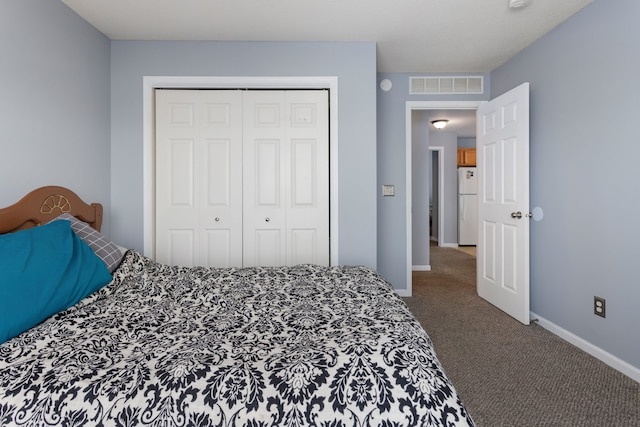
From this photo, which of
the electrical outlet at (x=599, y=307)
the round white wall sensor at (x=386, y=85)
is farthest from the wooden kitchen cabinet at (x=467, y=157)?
the electrical outlet at (x=599, y=307)

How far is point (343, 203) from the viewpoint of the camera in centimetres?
289

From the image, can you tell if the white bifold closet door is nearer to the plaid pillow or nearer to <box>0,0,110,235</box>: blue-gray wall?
<box>0,0,110,235</box>: blue-gray wall

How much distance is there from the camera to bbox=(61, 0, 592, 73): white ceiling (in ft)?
7.55

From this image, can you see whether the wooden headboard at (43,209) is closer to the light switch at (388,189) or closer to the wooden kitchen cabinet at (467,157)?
the light switch at (388,189)

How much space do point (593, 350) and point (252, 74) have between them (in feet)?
11.4

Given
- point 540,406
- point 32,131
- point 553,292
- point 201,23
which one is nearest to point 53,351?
point 32,131

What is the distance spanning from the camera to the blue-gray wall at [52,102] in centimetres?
184

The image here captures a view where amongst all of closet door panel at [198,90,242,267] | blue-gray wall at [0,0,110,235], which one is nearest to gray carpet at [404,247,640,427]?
closet door panel at [198,90,242,267]

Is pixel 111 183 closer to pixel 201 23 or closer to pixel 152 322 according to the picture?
pixel 201 23

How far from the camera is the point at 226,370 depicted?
3.09ft

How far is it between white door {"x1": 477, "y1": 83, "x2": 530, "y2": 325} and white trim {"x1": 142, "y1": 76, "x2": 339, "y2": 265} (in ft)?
5.50

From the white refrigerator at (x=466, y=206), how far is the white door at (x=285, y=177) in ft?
17.8

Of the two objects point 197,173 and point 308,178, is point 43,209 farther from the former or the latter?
point 308,178

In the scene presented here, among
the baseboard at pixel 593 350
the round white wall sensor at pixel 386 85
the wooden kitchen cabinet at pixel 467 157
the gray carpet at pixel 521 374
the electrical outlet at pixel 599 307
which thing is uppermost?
the round white wall sensor at pixel 386 85
